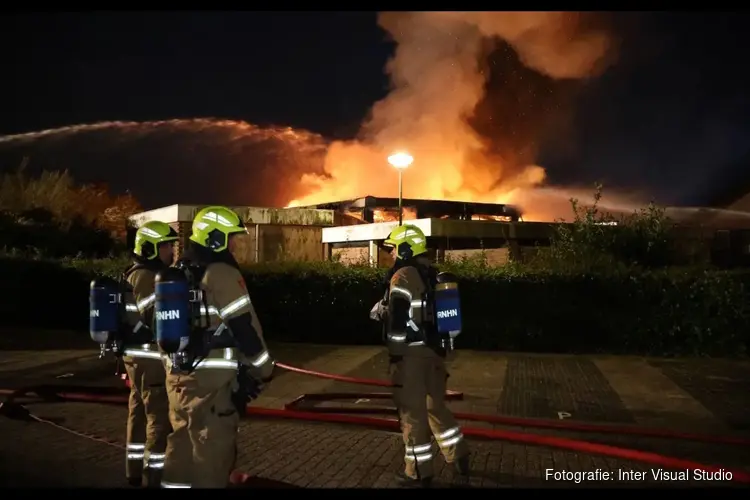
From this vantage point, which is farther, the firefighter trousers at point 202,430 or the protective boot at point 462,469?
the protective boot at point 462,469

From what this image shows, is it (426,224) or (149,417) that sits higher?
(426,224)

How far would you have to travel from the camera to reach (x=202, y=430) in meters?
4.11

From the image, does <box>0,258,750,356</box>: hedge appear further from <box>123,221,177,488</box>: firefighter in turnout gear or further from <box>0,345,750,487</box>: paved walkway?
<box>123,221,177,488</box>: firefighter in turnout gear

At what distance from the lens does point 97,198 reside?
1596 inches

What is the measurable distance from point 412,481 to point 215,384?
81.5 inches

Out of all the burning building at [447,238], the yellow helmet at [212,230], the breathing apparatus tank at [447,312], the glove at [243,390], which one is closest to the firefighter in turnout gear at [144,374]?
the yellow helmet at [212,230]

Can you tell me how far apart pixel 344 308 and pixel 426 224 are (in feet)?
22.2

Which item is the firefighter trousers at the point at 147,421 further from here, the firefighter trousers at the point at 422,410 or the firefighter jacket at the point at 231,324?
the firefighter trousers at the point at 422,410

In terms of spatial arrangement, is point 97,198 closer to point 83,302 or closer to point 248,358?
point 83,302

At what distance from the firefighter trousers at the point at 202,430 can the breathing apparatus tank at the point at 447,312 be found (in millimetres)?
1859

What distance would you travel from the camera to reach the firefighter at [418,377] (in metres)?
5.32

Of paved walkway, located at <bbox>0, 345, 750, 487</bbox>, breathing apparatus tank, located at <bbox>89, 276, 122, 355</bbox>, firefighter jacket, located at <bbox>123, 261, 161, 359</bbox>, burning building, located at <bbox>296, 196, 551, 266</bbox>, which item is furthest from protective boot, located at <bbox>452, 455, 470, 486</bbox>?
burning building, located at <bbox>296, 196, 551, 266</bbox>

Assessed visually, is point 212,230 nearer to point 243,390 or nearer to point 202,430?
point 243,390

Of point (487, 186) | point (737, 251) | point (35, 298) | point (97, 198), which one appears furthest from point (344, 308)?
point (487, 186)
